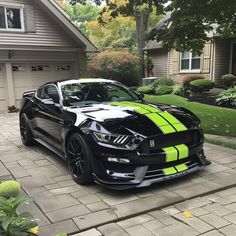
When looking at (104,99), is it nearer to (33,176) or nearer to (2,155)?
(33,176)

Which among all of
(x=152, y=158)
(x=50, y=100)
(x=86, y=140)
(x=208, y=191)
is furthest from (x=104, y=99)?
(x=208, y=191)

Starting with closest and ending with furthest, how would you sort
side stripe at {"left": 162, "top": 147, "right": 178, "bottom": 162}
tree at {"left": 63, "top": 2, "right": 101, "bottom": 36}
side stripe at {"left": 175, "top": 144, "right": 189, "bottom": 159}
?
side stripe at {"left": 162, "top": 147, "right": 178, "bottom": 162}
side stripe at {"left": 175, "top": 144, "right": 189, "bottom": 159}
tree at {"left": 63, "top": 2, "right": 101, "bottom": 36}

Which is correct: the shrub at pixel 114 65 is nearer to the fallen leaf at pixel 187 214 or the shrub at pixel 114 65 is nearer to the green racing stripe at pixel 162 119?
the green racing stripe at pixel 162 119

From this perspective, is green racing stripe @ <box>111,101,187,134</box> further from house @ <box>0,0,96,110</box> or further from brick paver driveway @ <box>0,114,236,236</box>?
house @ <box>0,0,96,110</box>

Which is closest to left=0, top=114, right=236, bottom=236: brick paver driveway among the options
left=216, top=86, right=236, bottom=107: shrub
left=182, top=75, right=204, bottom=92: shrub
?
left=216, top=86, right=236, bottom=107: shrub

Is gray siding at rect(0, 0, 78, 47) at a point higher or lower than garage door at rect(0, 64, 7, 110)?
higher

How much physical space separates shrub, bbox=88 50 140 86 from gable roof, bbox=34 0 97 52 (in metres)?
4.62

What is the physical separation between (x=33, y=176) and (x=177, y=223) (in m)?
2.58

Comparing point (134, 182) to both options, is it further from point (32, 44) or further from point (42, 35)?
point (42, 35)

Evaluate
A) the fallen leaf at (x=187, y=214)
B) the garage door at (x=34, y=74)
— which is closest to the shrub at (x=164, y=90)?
the garage door at (x=34, y=74)

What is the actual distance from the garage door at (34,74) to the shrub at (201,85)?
20.5 ft

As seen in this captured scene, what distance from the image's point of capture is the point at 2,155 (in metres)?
6.50

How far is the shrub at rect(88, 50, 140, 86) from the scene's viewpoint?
19844 millimetres

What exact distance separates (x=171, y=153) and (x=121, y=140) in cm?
71
